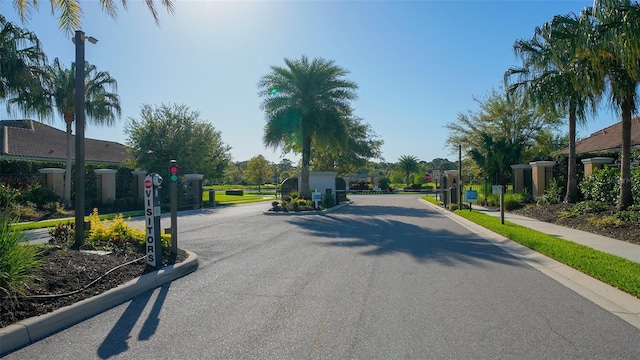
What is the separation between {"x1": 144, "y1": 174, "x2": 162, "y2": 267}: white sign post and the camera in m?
7.74

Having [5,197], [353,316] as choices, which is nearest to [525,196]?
[353,316]

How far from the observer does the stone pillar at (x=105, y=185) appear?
25.0 metres

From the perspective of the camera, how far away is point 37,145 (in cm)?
3322

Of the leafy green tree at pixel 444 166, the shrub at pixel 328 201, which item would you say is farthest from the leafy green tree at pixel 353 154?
the leafy green tree at pixel 444 166

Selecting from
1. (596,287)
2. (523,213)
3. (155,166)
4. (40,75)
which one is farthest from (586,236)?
(155,166)

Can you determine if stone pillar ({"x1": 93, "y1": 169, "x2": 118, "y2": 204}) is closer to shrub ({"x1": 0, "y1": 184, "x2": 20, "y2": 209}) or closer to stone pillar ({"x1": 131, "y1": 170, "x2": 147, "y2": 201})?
stone pillar ({"x1": 131, "y1": 170, "x2": 147, "y2": 201})

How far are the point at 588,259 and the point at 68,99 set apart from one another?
78.4 feet

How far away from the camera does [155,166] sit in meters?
29.1

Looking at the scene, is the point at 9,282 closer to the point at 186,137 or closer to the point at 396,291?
the point at 396,291

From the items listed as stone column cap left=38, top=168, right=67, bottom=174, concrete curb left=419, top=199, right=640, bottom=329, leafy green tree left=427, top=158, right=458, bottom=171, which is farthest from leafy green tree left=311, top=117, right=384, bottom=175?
leafy green tree left=427, top=158, right=458, bottom=171

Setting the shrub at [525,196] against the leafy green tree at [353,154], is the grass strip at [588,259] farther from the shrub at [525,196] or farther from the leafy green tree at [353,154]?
the leafy green tree at [353,154]

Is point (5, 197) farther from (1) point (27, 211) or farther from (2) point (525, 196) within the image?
(2) point (525, 196)

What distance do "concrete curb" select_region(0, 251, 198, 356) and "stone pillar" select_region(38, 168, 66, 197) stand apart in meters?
19.0

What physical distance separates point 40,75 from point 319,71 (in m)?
14.7
